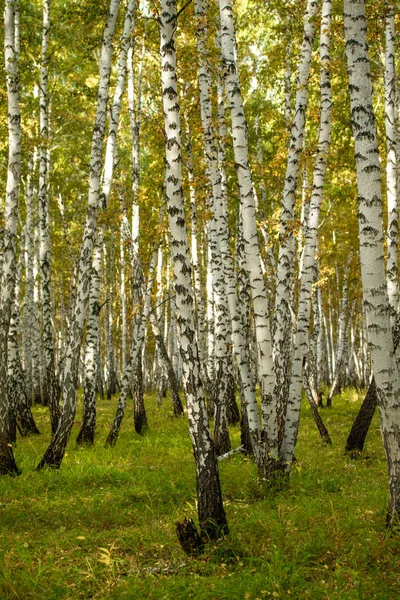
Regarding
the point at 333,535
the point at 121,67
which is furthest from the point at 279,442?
the point at 121,67

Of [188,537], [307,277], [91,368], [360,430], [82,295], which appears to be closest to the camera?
[188,537]

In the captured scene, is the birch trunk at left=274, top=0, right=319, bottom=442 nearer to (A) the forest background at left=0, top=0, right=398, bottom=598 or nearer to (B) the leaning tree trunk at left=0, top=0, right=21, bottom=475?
(A) the forest background at left=0, top=0, right=398, bottom=598

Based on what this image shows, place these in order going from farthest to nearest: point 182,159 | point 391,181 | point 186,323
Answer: point 391,181 → point 182,159 → point 186,323

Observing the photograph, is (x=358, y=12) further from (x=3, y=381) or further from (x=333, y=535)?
(x=3, y=381)

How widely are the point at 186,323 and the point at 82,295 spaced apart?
421 cm

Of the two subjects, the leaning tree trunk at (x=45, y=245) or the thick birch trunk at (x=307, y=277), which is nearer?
the thick birch trunk at (x=307, y=277)

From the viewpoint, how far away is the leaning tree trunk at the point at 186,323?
549 cm

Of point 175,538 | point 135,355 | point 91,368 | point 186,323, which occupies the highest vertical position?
point 186,323

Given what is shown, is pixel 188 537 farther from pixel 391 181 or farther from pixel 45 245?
pixel 45 245

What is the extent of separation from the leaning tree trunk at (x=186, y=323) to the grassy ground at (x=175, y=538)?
0.41 metres

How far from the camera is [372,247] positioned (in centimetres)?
530

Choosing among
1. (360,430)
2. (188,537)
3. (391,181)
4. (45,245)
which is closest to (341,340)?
(360,430)

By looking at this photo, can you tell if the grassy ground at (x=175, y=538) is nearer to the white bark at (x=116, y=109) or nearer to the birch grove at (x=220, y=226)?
the birch grove at (x=220, y=226)

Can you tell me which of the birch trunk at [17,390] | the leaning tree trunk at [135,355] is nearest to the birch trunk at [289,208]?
the leaning tree trunk at [135,355]
